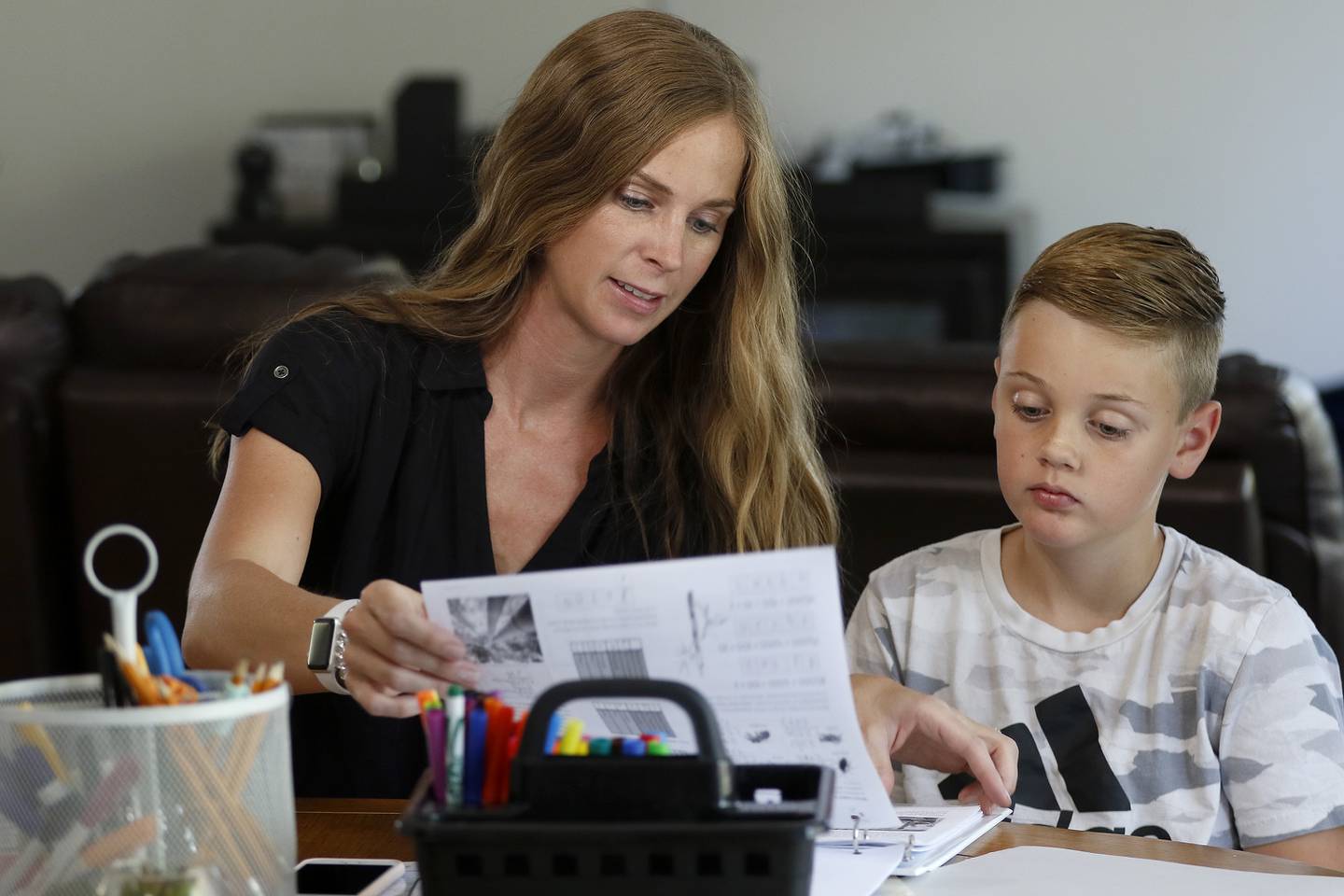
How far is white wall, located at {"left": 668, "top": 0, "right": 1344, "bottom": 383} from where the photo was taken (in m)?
5.25

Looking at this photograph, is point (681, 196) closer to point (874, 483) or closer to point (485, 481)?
point (485, 481)

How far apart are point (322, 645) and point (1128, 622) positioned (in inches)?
28.1

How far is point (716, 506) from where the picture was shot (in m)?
1.57

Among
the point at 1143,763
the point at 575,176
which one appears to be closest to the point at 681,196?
the point at 575,176

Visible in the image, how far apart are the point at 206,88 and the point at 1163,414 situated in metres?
5.09

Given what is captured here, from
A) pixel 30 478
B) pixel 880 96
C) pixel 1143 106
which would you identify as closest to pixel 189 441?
pixel 30 478

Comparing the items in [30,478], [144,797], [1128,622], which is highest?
[144,797]

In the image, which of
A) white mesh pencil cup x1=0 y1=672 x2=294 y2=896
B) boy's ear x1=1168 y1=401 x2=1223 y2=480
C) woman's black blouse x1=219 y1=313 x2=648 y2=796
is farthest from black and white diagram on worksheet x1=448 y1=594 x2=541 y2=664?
boy's ear x1=1168 y1=401 x2=1223 y2=480

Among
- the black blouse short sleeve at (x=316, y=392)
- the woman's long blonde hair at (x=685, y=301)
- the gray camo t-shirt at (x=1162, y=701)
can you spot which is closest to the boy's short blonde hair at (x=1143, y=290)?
the gray camo t-shirt at (x=1162, y=701)

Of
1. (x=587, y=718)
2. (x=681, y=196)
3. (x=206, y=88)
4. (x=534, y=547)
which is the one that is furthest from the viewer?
(x=206, y=88)

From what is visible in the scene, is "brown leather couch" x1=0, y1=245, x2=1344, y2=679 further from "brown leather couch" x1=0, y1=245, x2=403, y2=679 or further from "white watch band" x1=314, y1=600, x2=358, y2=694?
"white watch band" x1=314, y1=600, x2=358, y2=694

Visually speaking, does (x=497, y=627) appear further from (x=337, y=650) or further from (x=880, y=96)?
(x=880, y=96)

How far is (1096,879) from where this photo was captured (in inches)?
37.6

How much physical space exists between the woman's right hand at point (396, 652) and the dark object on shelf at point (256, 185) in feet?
15.1
